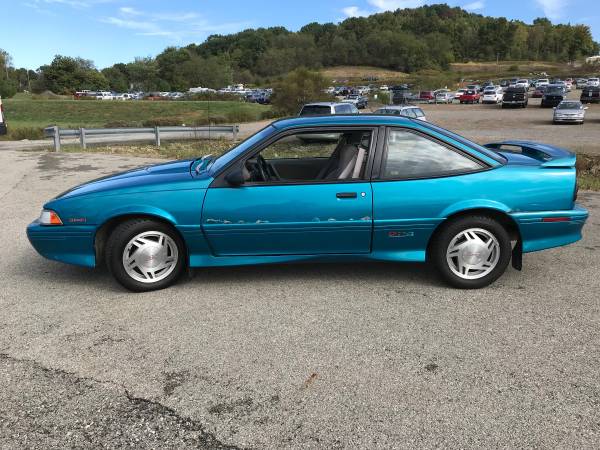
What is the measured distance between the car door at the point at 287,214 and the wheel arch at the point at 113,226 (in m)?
0.29

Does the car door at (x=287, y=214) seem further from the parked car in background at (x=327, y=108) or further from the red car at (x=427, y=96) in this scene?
the red car at (x=427, y=96)

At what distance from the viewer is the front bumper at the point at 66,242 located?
4371 mm

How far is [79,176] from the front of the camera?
1119 centimetres

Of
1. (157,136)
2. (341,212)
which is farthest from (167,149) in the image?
(341,212)

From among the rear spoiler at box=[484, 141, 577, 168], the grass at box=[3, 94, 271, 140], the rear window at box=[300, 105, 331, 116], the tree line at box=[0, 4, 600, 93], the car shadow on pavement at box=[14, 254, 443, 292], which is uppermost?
the tree line at box=[0, 4, 600, 93]

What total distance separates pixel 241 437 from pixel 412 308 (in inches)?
77.7

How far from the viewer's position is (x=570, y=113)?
29.2 metres

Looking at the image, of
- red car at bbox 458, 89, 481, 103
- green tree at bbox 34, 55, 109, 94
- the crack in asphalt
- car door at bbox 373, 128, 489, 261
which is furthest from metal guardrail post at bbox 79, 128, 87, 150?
green tree at bbox 34, 55, 109, 94

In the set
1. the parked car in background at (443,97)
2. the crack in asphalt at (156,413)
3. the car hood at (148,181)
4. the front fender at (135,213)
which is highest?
the parked car in background at (443,97)

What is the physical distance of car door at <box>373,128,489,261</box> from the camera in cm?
431

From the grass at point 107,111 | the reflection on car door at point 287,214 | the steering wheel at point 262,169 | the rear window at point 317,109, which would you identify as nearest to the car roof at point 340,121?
the steering wheel at point 262,169

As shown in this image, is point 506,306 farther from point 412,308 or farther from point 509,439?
point 509,439

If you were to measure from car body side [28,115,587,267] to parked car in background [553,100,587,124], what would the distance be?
28559 millimetres

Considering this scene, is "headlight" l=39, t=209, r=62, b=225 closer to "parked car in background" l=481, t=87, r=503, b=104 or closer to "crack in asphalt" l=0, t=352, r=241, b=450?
"crack in asphalt" l=0, t=352, r=241, b=450
